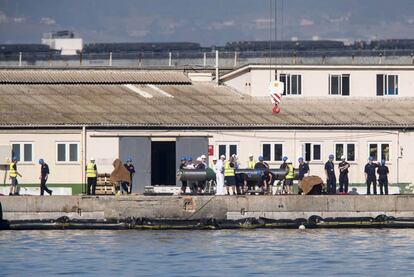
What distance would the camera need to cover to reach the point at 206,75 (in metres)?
→ 80.2

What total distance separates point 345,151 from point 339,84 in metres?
5.85

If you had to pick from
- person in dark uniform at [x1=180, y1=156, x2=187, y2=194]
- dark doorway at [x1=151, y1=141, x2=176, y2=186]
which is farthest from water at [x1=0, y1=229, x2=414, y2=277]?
dark doorway at [x1=151, y1=141, x2=176, y2=186]

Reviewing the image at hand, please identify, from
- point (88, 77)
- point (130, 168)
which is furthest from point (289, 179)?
point (88, 77)

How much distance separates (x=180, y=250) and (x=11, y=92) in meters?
24.1

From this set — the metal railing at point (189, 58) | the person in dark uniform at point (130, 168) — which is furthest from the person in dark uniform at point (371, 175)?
the metal railing at point (189, 58)

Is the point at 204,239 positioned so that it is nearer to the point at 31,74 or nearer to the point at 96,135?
the point at 96,135

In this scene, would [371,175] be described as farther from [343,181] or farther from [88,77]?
[88,77]

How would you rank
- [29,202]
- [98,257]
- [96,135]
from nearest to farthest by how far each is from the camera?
[98,257]
[29,202]
[96,135]

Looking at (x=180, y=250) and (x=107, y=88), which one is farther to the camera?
(x=107, y=88)

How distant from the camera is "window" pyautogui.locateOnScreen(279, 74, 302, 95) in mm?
75938

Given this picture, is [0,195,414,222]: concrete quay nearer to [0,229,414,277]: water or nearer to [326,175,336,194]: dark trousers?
[0,229,414,277]: water

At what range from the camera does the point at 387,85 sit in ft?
251

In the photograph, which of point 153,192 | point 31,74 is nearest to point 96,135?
point 153,192

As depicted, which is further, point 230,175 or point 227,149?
point 227,149
